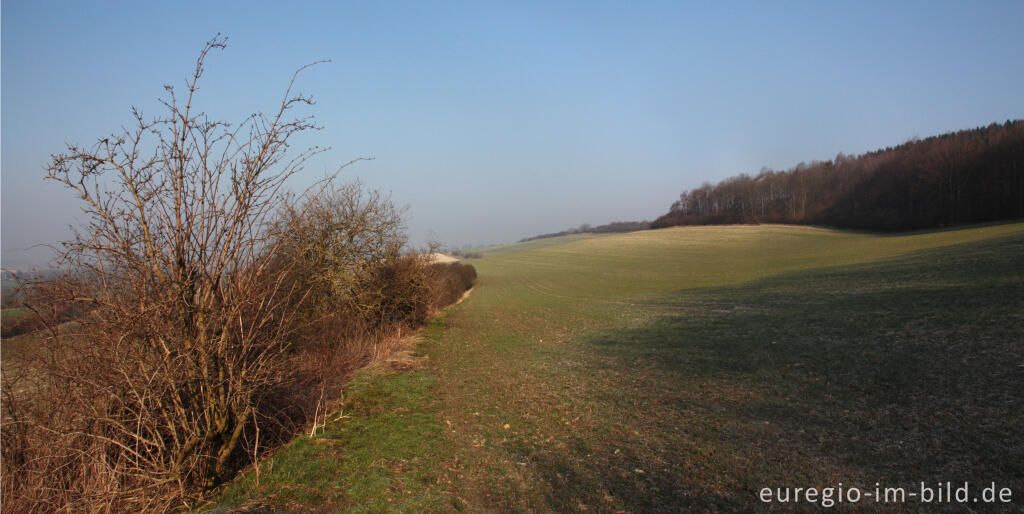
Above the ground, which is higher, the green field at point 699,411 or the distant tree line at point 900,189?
Answer: the distant tree line at point 900,189

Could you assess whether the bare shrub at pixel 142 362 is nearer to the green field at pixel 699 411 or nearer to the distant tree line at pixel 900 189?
the green field at pixel 699 411

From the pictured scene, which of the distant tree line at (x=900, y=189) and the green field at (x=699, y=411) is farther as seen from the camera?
the distant tree line at (x=900, y=189)

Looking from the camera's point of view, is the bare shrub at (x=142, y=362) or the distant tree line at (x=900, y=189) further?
the distant tree line at (x=900, y=189)

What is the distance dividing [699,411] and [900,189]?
231 feet

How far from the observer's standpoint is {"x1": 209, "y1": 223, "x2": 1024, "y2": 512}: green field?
193 inches

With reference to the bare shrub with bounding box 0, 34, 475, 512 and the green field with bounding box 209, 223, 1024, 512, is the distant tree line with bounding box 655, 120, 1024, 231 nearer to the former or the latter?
the green field with bounding box 209, 223, 1024, 512

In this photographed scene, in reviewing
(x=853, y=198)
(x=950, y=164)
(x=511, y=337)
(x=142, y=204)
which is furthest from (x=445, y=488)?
(x=853, y=198)

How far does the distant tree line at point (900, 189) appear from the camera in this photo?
47.0m

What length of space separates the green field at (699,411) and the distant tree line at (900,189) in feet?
148

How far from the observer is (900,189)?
5738 centimetres

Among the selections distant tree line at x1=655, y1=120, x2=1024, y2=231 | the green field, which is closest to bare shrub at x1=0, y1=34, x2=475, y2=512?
the green field

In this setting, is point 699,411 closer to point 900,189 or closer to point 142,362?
point 142,362

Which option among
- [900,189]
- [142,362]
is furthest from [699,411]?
[900,189]

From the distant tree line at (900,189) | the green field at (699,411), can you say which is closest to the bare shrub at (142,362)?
the green field at (699,411)
